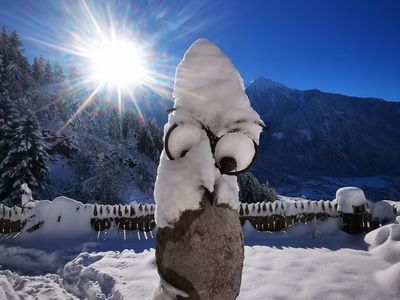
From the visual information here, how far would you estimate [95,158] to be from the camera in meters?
36.7

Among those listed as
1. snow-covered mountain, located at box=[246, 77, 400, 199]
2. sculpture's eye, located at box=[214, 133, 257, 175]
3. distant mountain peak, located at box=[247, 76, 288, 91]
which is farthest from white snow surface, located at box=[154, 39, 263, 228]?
distant mountain peak, located at box=[247, 76, 288, 91]

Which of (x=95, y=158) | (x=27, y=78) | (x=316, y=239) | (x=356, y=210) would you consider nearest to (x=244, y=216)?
(x=316, y=239)

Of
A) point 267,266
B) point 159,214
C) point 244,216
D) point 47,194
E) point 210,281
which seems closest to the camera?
point 210,281

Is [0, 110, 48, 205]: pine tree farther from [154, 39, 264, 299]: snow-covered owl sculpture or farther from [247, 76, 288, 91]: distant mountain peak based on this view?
[247, 76, 288, 91]: distant mountain peak

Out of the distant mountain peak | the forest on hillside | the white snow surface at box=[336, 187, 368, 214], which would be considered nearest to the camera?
the white snow surface at box=[336, 187, 368, 214]

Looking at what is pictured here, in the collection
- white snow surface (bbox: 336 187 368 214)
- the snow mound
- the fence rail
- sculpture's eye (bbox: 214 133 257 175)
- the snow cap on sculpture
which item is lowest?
the snow mound

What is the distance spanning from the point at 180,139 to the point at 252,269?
4578mm

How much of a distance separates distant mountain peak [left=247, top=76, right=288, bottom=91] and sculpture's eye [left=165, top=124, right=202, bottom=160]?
174109mm

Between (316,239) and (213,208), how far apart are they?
900 cm

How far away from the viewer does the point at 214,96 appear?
265 centimetres

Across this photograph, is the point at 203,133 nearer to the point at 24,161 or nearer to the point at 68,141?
the point at 24,161

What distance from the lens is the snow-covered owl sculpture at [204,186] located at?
2479mm

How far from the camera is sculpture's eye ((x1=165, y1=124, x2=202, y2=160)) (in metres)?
2.52

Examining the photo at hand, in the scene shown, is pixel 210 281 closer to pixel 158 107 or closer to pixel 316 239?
pixel 316 239
